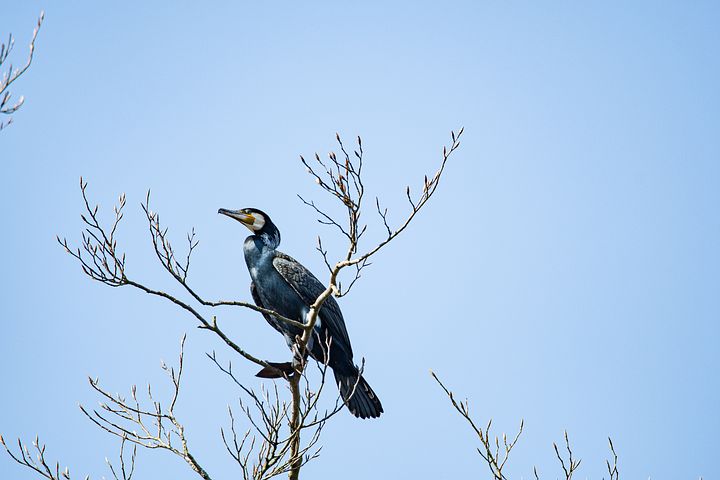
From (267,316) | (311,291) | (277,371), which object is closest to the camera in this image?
(277,371)

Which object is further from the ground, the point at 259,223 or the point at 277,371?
the point at 259,223

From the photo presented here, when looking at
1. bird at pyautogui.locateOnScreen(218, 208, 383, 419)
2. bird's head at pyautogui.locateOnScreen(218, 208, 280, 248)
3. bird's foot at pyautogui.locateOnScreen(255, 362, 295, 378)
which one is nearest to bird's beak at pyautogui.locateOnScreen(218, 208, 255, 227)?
bird's head at pyautogui.locateOnScreen(218, 208, 280, 248)

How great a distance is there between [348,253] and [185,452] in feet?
4.53

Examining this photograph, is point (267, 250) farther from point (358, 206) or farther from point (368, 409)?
point (358, 206)

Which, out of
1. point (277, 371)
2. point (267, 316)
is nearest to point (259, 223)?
point (267, 316)

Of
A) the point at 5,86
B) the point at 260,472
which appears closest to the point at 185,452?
the point at 260,472

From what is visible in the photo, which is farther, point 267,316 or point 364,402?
point 267,316

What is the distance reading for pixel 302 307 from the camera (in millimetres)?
6410

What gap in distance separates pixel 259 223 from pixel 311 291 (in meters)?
0.76

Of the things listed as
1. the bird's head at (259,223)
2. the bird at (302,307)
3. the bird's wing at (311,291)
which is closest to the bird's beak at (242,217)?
the bird's head at (259,223)

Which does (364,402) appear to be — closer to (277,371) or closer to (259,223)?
(277,371)

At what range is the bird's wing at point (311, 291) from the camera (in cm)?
632

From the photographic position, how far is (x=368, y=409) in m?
6.44

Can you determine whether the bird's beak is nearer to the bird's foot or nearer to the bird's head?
the bird's head
